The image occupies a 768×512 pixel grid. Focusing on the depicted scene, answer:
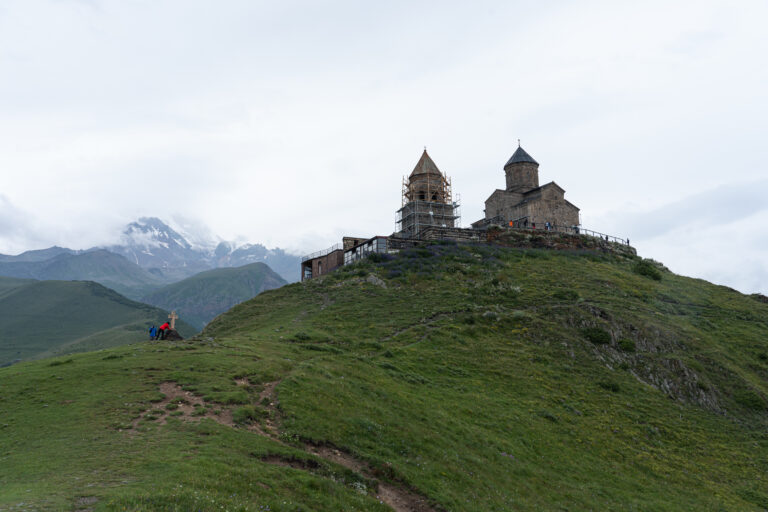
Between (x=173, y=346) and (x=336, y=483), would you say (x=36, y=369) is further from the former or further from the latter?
(x=336, y=483)

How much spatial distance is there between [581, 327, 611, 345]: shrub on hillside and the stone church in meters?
43.2

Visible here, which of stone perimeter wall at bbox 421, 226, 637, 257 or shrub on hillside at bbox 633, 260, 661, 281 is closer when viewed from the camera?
shrub on hillside at bbox 633, 260, 661, 281

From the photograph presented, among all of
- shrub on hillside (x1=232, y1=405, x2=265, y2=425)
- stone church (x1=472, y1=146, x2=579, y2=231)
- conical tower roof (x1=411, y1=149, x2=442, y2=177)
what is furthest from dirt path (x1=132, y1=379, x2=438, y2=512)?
conical tower roof (x1=411, y1=149, x2=442, y2=177)

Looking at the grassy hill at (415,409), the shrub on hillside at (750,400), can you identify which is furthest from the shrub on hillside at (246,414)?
the shrub on hillside at (750,400)

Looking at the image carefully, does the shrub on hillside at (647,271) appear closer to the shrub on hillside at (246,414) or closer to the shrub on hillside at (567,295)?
the shrub on hillside at (567,295)

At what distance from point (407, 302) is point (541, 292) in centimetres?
1536

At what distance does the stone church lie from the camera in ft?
280

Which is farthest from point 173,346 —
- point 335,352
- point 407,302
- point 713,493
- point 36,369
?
point 713,493

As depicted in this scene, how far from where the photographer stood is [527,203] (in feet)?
280

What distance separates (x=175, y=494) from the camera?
41.1 feet

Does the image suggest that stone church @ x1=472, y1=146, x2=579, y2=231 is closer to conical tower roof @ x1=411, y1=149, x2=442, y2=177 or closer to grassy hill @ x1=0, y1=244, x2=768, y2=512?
conical tower roof @ x1=411, y1=149, x2=442, y2=177

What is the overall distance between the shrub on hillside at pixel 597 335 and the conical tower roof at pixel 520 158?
5697 centimetres

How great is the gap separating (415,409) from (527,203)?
66.6 meters

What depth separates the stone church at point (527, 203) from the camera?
85.4m
